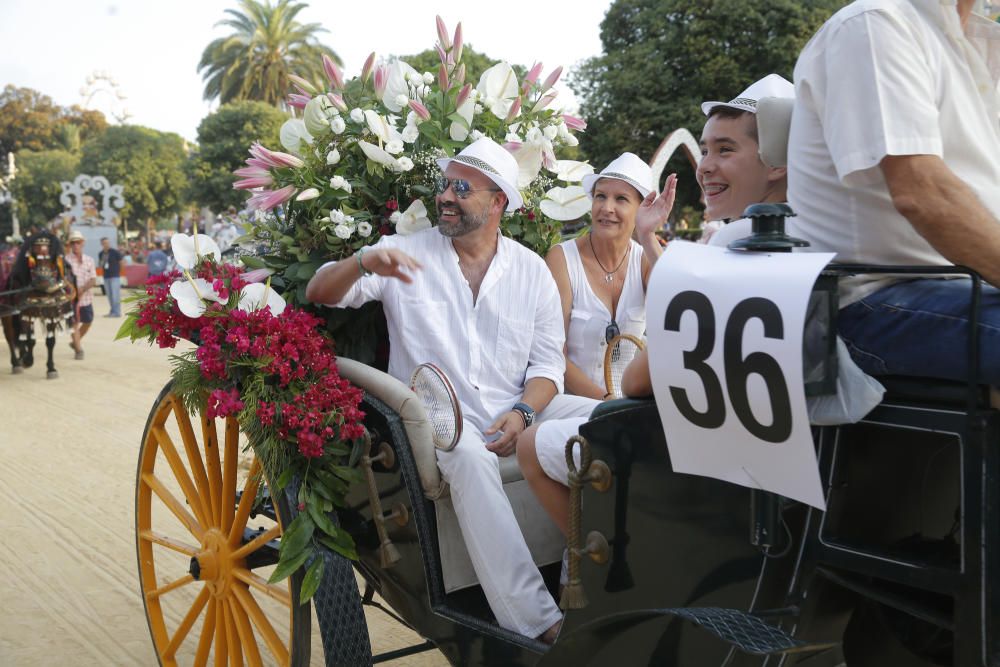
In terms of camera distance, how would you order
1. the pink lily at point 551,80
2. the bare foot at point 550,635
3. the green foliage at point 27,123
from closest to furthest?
1. the bare foot at point 550,635
2. the pink lily at point 551,80
3. the green foliage at point 27,123

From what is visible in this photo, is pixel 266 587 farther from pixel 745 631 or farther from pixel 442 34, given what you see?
pixel 442 34

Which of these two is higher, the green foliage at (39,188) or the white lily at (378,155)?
the green foliage at (39,188)

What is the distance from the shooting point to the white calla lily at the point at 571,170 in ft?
13.0

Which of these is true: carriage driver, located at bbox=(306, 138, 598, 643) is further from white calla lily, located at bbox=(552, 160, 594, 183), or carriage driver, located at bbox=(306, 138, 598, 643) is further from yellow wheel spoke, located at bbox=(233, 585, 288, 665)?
yellow wheel spoke, located at bbox=(233, 585, 288, 665)

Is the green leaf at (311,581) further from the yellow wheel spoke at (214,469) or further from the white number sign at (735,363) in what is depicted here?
the white number sign at (735,363)

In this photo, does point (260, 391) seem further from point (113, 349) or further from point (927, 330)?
point (113, 349)

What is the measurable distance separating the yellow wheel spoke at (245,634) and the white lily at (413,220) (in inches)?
57.7

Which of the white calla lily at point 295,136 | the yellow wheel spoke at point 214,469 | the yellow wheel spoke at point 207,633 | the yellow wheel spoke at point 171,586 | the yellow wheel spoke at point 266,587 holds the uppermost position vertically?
the white calla lily at point 295,136

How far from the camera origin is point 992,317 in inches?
60.1

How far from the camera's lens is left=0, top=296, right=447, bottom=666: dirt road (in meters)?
3.95

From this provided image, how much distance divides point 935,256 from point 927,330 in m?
0.30

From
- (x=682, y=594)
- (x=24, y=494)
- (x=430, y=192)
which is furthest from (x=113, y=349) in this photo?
(x=682, y=594)

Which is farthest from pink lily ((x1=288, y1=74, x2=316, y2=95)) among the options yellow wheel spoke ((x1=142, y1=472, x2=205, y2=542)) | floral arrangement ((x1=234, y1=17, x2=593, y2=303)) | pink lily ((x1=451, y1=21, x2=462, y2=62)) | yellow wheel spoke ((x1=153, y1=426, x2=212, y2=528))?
yellow wheel spoke ((x1=142, y1=472, x2=205, y2=542))

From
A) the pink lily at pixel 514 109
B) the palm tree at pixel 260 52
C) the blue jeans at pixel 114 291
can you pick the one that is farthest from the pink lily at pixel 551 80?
the palm tree at pixel 260 52
